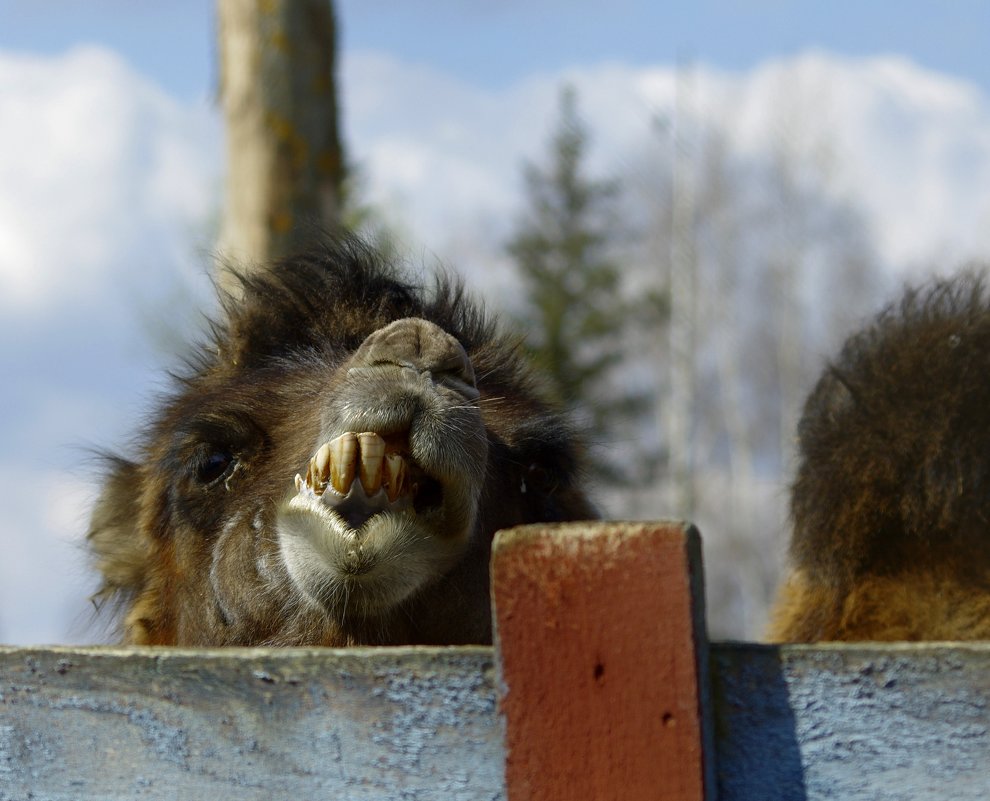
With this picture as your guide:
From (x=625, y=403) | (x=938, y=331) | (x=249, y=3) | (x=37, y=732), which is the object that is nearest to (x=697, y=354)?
(x=625, y=403)

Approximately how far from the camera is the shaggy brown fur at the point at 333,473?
9.53 ft

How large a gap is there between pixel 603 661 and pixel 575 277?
35.1 m

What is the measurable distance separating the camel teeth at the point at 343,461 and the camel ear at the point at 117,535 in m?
1.91

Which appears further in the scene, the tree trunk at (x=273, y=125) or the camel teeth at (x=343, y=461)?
the tree trunk at (x=273, y=125)

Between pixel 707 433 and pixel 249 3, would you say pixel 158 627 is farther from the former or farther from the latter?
pixel 707 433

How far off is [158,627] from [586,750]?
269 cm

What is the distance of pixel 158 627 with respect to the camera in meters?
4.19

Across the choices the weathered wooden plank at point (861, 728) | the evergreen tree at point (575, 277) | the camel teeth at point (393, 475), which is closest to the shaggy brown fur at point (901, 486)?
the camel teeth at point (393, 475)

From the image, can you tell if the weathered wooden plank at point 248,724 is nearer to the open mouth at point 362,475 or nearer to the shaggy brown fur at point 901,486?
the open mouth at point 362,475

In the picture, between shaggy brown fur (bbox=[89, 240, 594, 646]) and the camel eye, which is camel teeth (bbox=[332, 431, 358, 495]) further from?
the camel eye

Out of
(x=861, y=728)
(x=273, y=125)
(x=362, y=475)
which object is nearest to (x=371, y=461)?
(x=362, y=475)

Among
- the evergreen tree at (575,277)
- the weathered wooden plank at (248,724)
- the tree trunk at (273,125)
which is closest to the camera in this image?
the weathered wooden plank at (248,724)

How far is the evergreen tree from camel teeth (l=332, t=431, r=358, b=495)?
1133 inches

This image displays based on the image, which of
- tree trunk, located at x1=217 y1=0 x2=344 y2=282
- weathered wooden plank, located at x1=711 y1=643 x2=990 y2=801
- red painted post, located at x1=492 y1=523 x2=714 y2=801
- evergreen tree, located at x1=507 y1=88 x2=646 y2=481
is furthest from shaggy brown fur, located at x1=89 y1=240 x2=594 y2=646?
evergreen tree, located at x1=507 y1=88 x2=646 y2=481
